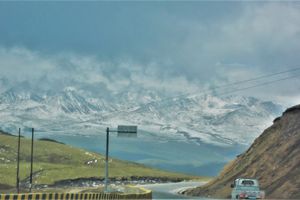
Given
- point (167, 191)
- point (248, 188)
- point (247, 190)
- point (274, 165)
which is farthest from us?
point (167, 191)

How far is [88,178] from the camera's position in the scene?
655 feet

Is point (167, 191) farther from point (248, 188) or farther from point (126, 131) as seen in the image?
point (248, 188)

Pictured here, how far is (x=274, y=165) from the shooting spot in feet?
331

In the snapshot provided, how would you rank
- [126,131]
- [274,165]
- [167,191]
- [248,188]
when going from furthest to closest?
[167,191] → [274,165] → [126,131] → [248,188]

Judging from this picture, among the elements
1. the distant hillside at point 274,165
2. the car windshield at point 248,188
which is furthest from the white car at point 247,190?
the distant hillside at point 274,165

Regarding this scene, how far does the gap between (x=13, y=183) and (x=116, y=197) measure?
124758 mm

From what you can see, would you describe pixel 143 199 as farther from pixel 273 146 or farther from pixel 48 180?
pixel 48 180

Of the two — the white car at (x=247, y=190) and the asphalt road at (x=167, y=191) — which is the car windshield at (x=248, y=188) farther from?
the asphalt road at (x=167, y=191)

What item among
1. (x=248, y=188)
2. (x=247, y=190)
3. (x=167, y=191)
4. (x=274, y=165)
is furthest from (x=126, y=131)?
(x=247, y=190)

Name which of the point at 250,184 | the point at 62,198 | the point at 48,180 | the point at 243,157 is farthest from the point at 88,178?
the point at 62,198

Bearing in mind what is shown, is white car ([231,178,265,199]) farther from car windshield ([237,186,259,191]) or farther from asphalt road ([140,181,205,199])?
asphalt road ([140,181,205,199])

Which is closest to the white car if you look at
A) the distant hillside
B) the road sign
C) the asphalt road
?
the distant hillside

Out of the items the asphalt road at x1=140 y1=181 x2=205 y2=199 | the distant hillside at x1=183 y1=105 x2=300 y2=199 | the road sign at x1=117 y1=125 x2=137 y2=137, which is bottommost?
the asphalt road at x1=140 y1=181 x2=205 y2=199

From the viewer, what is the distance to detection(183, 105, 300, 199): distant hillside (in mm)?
92312
